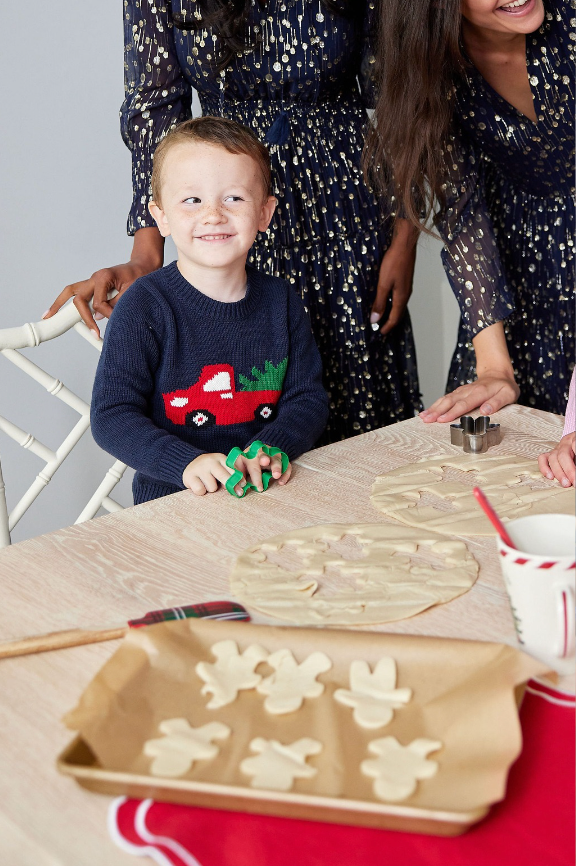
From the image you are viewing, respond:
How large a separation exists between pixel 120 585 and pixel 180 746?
295 millimetres

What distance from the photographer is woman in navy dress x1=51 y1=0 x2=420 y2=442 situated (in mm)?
1485

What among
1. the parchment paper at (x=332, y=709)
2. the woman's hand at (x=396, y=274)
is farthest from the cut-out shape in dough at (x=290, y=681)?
the woman's hand at (x=396, y=274)

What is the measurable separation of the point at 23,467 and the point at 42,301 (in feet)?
1.49

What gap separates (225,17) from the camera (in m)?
1.44

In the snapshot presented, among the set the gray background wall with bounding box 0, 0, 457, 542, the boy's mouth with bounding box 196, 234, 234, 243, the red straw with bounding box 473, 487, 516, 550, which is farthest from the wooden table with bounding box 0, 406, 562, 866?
the gray background wall with bounding box 0, 0, 457, 542

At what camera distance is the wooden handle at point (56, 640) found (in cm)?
79

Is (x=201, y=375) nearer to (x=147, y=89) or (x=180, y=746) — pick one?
(x=147, y=89)

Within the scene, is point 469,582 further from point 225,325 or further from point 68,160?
point 68,160

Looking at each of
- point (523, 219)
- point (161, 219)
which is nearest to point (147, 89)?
point (161, 219)

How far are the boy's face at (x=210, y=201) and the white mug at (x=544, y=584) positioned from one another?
0.72 meters

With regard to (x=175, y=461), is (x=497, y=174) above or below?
above

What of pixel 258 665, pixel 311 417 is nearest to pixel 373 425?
pixel 311 417

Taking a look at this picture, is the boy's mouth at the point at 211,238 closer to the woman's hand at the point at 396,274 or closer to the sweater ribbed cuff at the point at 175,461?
the sweater ribbed cuff at the point at 175,461

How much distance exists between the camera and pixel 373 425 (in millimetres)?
1712
